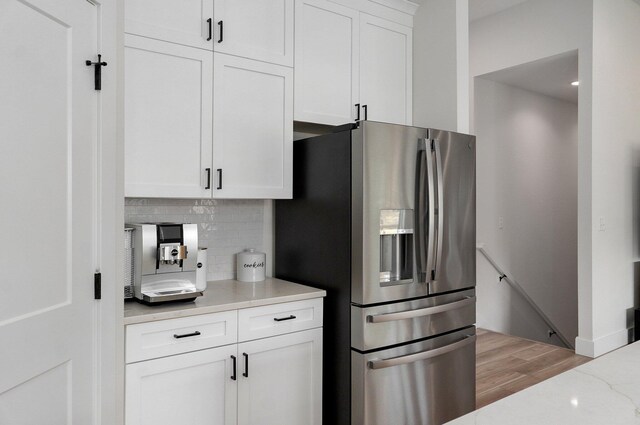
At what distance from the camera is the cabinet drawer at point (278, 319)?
2.18 metres

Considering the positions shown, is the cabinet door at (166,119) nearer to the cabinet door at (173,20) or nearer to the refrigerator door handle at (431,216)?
the cabinet door at (173,20)

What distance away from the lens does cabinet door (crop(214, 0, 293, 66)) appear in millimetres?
2400

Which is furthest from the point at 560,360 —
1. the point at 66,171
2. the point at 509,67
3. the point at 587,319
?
the point at 66,171

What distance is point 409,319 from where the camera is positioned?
8.00 feet

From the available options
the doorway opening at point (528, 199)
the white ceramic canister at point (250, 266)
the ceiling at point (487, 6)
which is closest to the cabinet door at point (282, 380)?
the white ceramic canister at point (250, 266)

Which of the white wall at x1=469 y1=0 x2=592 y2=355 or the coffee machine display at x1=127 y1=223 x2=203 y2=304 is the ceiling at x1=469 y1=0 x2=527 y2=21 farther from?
the coffee machine display at x1=127 y1=223 x2=203 y2=304

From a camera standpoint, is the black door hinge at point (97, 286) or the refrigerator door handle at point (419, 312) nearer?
the black door hinge at point (97, 286)

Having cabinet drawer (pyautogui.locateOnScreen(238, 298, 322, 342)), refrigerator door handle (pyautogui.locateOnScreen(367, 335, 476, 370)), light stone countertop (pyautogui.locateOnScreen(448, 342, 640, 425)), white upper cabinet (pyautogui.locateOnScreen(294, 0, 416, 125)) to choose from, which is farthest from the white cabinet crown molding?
light stone countertop (pyautogui.locateOnScreen(448, 342, 640, 425))

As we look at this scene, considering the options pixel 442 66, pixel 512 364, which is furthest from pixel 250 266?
pixel 512 364

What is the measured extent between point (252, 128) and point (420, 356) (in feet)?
→ 4.85

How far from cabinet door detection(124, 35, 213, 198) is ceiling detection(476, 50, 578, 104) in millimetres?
3313

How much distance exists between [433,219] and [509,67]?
270 centimetres

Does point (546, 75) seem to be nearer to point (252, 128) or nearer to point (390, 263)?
Answer: point (390, 263)

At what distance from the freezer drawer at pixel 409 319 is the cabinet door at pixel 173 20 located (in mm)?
1530
